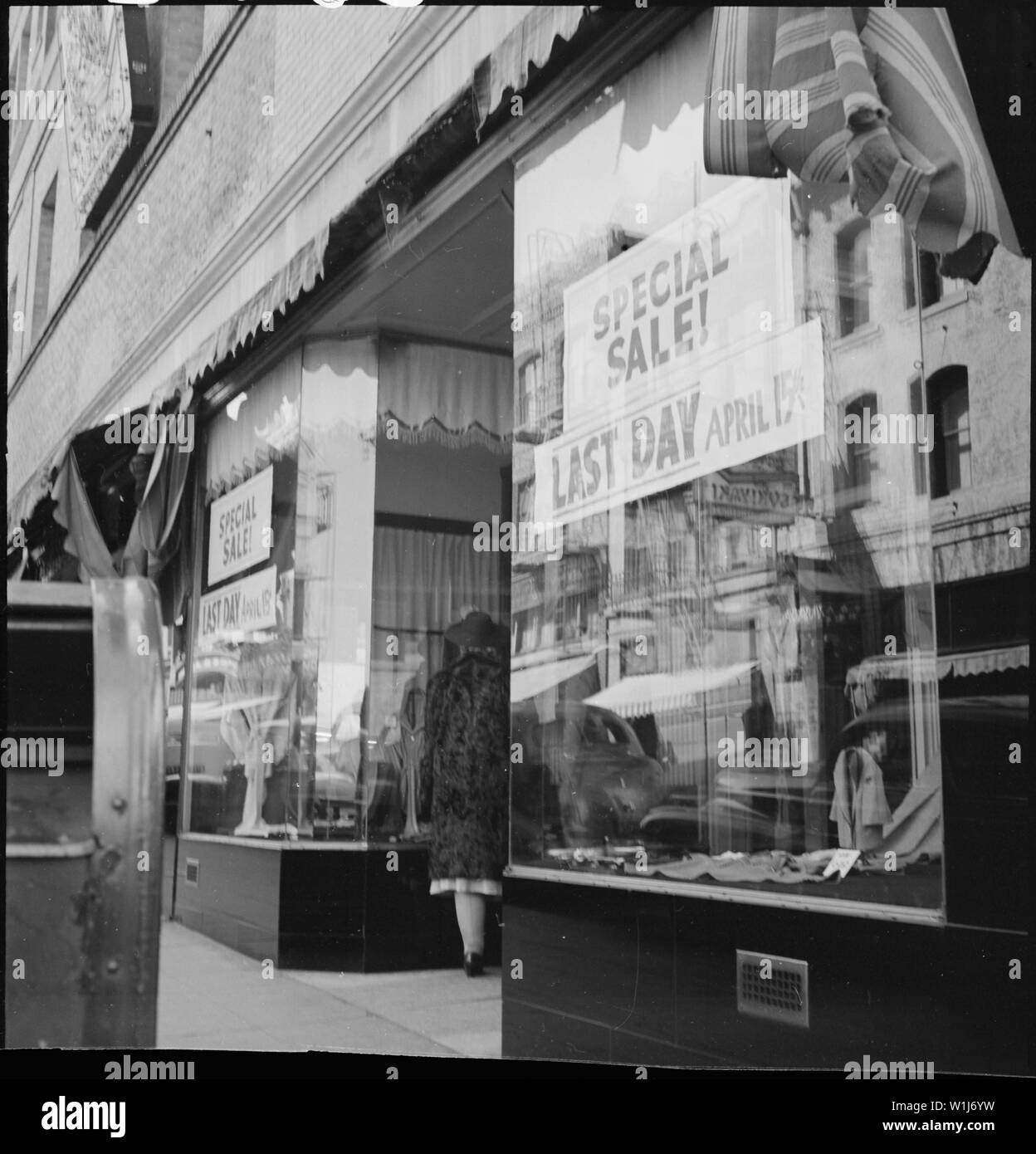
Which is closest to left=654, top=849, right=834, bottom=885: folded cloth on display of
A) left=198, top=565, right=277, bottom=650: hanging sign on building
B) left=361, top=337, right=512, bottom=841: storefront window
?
left=361, top=337, right=512, bottom=841: storefront window

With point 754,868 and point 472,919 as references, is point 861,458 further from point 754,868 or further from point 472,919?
point 472,919

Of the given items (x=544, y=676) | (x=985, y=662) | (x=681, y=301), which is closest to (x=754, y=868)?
(x=985, y=662)

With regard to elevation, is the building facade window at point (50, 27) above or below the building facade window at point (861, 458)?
above

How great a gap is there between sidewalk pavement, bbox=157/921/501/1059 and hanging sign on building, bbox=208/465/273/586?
149cm

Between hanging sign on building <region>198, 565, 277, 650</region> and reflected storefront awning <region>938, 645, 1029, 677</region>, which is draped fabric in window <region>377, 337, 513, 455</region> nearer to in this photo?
hanging sign on building <region>198, 565, 277, 650</region>

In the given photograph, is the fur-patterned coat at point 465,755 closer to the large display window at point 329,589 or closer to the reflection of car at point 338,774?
the large display window at point 329,589

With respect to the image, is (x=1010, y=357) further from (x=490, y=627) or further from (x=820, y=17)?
(x=490, y=627)

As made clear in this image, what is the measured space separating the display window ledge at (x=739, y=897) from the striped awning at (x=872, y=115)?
6.04ft

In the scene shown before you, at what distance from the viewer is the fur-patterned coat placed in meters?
5.44

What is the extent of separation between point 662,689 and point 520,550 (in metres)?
0.84

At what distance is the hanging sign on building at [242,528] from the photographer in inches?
213

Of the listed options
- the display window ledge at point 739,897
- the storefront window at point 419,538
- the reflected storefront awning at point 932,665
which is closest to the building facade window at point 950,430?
the reflected storefront awning at point 932,665

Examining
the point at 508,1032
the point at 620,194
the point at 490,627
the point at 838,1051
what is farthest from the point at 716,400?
the point at 508,1032

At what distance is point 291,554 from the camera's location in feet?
18.4
